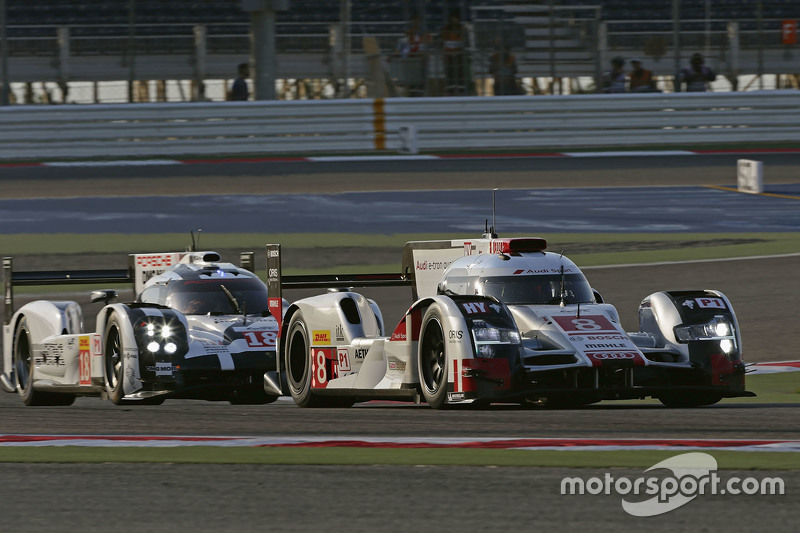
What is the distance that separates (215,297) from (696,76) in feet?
67.2

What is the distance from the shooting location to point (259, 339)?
12.3 metres

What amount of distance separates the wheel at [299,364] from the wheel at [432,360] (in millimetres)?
1605

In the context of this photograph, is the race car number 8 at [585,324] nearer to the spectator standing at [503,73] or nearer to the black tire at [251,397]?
the black tire at [251,397]

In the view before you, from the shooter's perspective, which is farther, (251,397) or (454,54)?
(454,54)

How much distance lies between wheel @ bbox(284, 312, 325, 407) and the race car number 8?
2.42 meters

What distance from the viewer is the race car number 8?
9766 mm

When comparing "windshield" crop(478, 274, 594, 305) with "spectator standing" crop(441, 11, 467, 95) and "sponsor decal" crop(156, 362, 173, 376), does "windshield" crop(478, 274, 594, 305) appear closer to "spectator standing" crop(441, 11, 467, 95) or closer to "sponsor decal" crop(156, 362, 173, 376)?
"sponsor decal" crop(156, 362, 173, 376)

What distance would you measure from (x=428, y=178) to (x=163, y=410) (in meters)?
16.1

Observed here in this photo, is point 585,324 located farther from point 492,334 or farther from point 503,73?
point 503,73

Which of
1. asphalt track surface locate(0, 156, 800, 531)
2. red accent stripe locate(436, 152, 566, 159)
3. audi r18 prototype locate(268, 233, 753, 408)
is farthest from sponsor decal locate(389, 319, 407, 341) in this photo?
red accent stripe locate(436, 152, 566, 159)

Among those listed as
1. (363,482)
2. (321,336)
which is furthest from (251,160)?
(363,482)

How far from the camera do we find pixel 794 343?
1405 cm

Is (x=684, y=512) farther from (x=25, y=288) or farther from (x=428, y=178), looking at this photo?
(x=428, y=178)

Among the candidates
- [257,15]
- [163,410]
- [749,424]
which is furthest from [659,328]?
[257,15]
